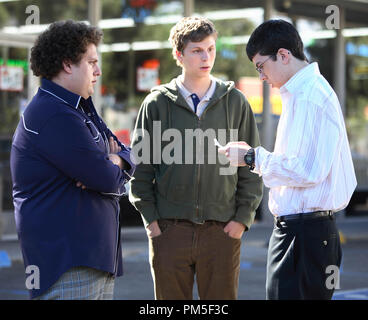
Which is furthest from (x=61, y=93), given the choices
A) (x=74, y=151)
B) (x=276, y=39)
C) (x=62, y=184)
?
(x=276, y=39)

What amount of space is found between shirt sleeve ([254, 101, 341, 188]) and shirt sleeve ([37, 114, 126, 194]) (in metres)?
0.78

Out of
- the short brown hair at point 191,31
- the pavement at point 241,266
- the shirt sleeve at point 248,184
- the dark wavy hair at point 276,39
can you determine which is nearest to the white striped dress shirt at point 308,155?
the dark wavy hair at point 276,39

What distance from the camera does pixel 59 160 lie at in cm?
329

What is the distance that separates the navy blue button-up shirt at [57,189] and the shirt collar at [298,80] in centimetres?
92

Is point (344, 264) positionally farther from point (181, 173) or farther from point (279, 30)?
point (279, 30)

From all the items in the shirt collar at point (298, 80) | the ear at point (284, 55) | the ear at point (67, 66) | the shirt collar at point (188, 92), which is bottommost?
the shirt collar at point (188, 92)

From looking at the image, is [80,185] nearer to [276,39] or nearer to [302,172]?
[302,172]

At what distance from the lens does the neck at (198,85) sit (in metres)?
4.52

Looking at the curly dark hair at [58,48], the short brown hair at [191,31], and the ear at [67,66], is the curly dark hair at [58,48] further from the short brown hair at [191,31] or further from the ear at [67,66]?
the short brown hair at [191,31]

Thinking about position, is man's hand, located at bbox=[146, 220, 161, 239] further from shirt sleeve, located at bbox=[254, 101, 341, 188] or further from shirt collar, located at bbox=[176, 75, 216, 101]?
shirt sleeve, located at bbox=[254, 101, 341, 188]

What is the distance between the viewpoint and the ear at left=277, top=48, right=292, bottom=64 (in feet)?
11.7

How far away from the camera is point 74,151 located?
10.9 feet

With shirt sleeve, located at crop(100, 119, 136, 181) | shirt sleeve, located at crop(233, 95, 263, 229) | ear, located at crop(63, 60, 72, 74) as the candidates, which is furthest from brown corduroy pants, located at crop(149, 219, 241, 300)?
ear, located at crop(63, 60, 72, 74)
